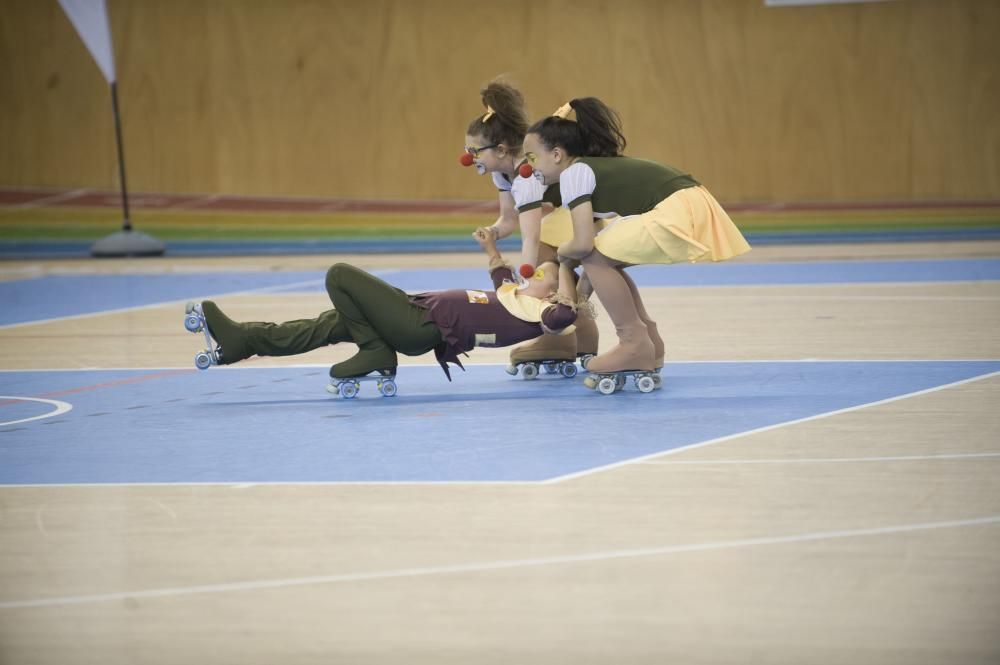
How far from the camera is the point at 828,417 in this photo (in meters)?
4.36

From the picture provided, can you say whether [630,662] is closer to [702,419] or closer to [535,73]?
[702,419]

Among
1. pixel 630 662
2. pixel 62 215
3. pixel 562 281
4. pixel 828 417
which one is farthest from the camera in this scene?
pixel 62 215

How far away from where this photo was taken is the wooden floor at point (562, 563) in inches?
93.1

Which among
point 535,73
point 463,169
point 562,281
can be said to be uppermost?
point 535,73

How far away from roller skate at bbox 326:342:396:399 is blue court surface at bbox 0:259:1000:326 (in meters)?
3.67

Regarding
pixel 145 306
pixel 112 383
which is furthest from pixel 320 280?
pixel 112 383

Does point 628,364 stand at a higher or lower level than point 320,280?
lower

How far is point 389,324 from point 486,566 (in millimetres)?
2259

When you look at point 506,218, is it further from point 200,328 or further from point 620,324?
point 200,328

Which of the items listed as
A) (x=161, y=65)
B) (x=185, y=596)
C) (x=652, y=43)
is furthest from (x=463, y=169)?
(x=185, y=596)

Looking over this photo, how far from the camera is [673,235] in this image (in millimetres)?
4941

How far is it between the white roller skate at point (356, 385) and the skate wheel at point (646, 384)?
94cm

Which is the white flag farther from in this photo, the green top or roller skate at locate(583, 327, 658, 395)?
roller skate at locate(583, 327, 658, 395)

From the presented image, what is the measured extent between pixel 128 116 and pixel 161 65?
0.63 meters
